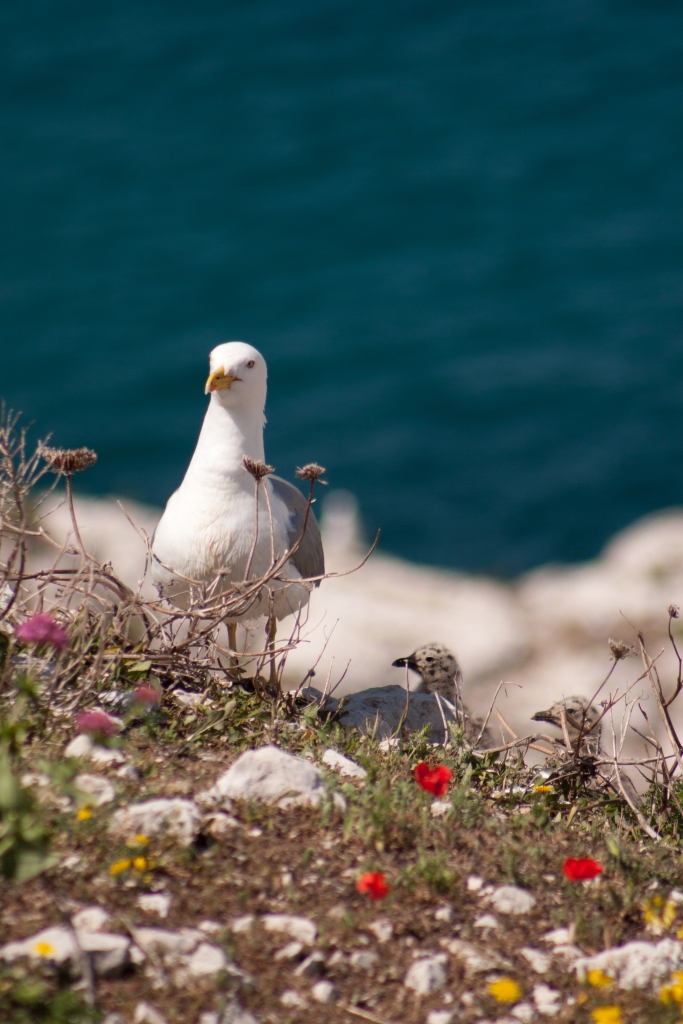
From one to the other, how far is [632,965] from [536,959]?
248 mm

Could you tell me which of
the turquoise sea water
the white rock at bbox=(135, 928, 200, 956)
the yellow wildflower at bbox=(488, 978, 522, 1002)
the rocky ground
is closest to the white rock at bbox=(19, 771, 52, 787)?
the rocky ground

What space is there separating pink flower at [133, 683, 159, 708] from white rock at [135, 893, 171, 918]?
0.61 metres

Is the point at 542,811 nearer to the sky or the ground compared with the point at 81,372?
nearer to the ground

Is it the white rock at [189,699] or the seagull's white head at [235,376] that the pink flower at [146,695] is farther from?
the seagull's white head at [235,376]

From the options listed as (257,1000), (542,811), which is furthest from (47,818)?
(542,811)

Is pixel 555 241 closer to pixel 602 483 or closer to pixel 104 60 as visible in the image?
pixel 602 483

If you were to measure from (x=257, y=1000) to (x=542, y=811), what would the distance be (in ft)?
4.77

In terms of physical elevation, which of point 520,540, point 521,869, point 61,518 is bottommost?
point 521,869

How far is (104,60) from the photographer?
85.9 ft

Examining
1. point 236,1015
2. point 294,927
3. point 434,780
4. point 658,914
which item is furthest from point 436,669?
point 236,1015

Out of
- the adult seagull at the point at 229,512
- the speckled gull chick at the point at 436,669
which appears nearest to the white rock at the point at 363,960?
the adult seagull at the point at 229,512

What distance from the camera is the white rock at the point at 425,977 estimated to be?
284 centimetres

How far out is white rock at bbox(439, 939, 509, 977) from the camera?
2945 mm

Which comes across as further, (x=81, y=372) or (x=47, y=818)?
(x=81, y=372)
